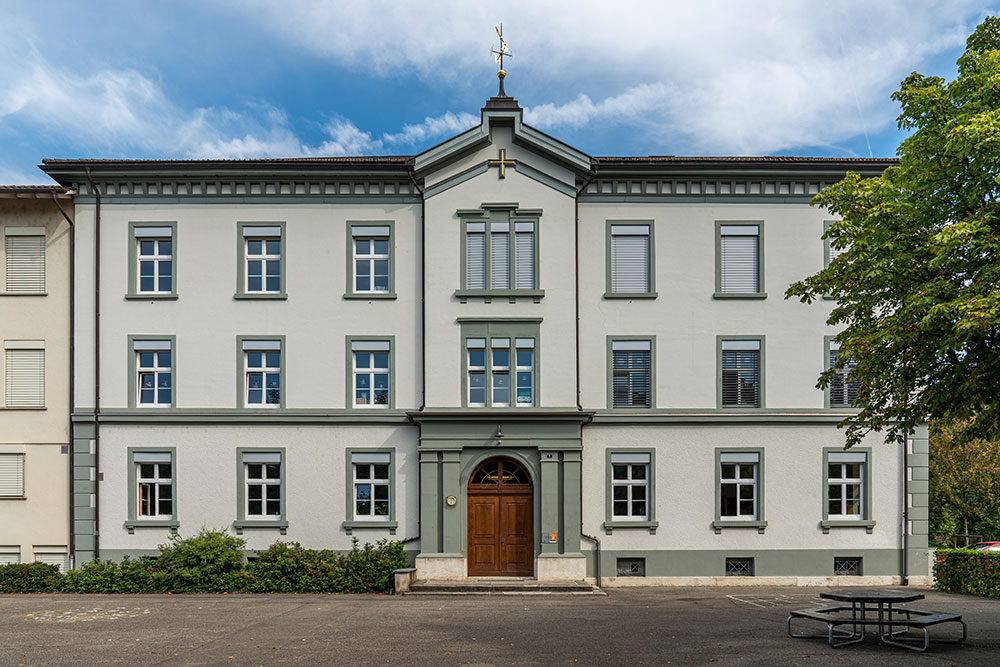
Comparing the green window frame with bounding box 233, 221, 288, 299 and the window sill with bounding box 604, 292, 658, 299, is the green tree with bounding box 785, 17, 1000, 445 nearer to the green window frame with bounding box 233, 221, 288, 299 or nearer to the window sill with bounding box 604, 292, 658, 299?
the window sill with bounding box 604, 292, 658, 299

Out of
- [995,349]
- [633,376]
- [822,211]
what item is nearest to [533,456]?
[633,376]

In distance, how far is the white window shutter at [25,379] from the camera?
21266mm

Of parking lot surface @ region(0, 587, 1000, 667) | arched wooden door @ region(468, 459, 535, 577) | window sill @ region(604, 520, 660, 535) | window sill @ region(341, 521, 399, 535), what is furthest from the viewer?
window sill @ region(604, 520, 660, 535)

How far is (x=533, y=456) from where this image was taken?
20.6m

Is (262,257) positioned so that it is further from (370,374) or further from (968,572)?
(968,572)

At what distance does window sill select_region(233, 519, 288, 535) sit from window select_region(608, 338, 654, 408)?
8970 millimetres

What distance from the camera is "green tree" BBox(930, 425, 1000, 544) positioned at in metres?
34.2

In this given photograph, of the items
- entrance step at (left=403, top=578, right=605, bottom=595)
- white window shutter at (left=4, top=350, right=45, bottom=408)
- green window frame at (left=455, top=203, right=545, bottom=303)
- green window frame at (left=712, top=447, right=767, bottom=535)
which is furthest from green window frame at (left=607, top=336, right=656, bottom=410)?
white window shutter at (left=4, top=350, right=45, bottom=408)

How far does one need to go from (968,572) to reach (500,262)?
531 inches

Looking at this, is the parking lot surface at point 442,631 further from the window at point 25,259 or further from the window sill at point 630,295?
the window at point 25,259

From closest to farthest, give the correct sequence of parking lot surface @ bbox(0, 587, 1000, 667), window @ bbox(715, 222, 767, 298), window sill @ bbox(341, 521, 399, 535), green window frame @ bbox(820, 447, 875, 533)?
parking lot surface @ bbox(0, 587, 1000, 667) < window sill @ bbox(341, 521, 399, 535) < green window frame @ bbox(820, 447, 875, 533) < window @ bbox(715, 222, 767, 298)

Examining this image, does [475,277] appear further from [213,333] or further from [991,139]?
[991,139]

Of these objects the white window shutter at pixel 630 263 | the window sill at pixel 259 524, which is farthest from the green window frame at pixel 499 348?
the window sill at pixel 259 524

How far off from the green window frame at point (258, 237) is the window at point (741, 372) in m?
11.6
